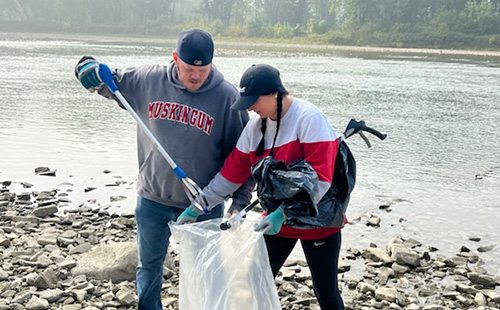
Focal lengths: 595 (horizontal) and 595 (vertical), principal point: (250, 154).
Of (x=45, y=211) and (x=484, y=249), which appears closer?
(x=484, y=249)

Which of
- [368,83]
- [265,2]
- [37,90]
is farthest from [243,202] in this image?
[265,2]

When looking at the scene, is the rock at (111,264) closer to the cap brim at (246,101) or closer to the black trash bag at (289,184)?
the black trash bag at (289,184)

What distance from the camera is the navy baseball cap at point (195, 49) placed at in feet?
11.0

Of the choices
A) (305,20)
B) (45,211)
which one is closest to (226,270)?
(45,211)

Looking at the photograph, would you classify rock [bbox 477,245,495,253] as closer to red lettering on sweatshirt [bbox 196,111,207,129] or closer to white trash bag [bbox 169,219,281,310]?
white trash bag [bbox 169,219,281,310]

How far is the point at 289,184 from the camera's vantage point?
3047mm

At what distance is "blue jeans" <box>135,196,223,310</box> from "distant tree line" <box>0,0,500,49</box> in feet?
219

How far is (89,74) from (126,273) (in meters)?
2.15

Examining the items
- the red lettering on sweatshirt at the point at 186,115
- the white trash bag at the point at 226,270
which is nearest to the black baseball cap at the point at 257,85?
the red lettering on sweatshirt at the point at 186,115

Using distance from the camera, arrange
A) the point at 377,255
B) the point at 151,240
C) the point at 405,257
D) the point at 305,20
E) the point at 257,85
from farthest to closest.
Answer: the point at 305,20
the point at 377,255
the point at 405,257
the point at 151,240
the point at 257,85

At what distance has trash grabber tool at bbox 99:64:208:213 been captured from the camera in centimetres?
344

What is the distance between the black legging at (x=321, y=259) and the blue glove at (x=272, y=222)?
326 mm

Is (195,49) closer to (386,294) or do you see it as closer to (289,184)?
(289,184)

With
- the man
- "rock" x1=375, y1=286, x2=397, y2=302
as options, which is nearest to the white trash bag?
the man
